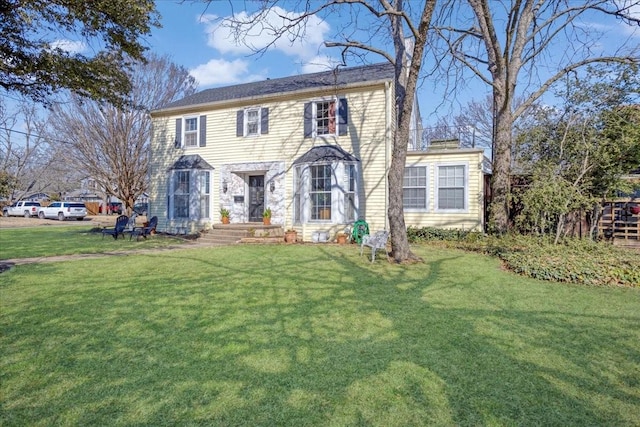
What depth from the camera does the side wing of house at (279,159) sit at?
1291 cm

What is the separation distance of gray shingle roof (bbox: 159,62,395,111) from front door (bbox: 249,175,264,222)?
11.3 feet

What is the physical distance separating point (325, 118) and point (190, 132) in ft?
21.1

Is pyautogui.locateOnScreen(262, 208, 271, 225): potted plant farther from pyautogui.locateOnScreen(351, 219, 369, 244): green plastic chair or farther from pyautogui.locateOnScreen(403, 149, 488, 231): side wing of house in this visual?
pyautogui.locateOnScreen(403, 149, 488, 231): side wing of house

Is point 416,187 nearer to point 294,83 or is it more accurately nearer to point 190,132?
point 294,83

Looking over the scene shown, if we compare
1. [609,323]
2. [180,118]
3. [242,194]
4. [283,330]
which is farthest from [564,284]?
[180,118]

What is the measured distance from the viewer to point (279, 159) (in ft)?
46.5

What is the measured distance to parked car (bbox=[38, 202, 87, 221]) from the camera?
98.4ft

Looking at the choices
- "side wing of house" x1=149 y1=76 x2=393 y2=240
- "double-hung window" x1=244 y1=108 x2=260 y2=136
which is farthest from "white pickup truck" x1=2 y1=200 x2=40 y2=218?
"double-hung window" x1=244 y1=108 x2=260 y2=136

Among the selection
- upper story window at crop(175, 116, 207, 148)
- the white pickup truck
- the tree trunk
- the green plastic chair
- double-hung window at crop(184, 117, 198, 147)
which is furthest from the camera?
the white pickup truck

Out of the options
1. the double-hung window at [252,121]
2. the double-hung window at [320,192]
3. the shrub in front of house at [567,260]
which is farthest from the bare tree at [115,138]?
the shrub in front of house at [567,260]

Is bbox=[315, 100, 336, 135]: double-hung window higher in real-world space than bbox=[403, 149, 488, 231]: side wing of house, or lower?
higher

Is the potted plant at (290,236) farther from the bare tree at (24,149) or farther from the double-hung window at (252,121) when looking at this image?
the bare tree at (24,149)

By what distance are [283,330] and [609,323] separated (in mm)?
4231

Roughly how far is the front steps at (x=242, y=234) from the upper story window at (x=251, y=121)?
3.77 m
